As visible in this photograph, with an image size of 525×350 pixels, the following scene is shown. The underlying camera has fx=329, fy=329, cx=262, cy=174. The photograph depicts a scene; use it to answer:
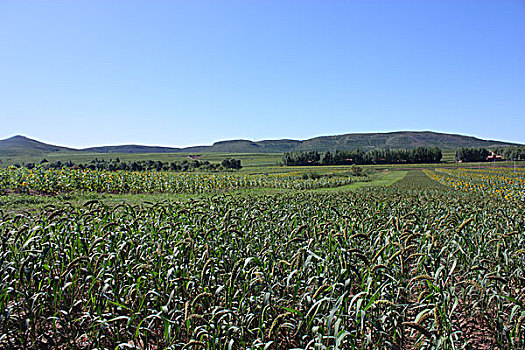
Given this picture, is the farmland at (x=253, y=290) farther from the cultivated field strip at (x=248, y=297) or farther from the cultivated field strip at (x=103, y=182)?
the cultivated field strip at (x=103, y=182)

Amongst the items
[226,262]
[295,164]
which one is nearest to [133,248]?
[226,262]

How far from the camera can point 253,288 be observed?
11.9 feet

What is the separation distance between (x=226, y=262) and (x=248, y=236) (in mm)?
1204

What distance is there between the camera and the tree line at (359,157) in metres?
101

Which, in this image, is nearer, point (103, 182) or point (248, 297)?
point (248, 297)

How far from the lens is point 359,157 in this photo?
107 meters

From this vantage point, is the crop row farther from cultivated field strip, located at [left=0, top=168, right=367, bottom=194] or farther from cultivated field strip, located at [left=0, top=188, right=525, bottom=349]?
cultivated field strip, located at [left=0, top=168, right=367, bottom=194]

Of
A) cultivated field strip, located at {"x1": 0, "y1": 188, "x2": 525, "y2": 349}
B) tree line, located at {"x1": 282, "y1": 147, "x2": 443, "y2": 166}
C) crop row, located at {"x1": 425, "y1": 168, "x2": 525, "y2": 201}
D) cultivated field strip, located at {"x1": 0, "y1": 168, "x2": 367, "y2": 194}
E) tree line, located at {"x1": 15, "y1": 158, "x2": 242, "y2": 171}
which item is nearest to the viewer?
cultivated field strip, located at {"x1": 0, "y1": 188, "x2": 525, "y2": 349}

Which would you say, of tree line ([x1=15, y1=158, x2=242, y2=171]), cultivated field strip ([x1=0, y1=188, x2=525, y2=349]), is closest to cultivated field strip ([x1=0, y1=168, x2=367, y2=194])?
tree line ([x1=15, y1=158, x2=242, y2=171])

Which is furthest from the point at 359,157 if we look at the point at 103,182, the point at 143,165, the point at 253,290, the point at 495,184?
the point at 253,290

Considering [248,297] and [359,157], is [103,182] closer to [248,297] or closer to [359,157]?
[248,297]

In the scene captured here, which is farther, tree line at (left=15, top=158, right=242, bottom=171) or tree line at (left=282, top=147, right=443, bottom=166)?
tree line at (left=282, top=147, right=443, bottom=166)

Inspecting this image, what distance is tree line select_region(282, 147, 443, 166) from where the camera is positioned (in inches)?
3959

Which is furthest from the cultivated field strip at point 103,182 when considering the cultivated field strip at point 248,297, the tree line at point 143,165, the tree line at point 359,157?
the tree line at point 359,157
